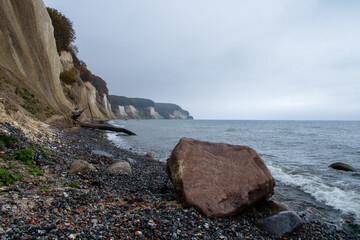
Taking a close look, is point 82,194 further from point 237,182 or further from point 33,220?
point 237,182

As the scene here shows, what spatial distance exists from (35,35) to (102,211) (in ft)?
70.7

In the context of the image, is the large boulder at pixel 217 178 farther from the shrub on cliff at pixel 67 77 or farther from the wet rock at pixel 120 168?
the shrub on cliff at pixel 67 77

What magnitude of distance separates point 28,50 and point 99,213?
20.0 meters

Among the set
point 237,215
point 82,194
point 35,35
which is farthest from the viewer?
point 35,35

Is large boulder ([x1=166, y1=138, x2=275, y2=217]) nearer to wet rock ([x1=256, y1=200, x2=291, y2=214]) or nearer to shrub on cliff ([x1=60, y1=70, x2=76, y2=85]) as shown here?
wet rock ([x1=256, y1=200, x2=291, y2=214])

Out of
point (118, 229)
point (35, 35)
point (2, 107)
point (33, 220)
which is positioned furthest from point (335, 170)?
point (35, 35)

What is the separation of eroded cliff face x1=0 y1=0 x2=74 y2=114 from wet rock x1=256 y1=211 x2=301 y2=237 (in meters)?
16.8

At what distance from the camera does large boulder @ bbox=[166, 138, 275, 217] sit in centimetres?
553

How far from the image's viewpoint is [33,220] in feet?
11.1

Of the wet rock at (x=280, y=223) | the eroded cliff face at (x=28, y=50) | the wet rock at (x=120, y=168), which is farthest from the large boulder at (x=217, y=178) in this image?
the eroded cliff face at (x=28, y=50)

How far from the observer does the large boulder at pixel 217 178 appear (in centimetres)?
553

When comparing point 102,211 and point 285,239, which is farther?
point 285,239

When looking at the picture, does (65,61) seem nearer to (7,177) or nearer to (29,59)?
(29,59)

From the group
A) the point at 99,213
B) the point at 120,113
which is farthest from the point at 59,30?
the point at 120,113
